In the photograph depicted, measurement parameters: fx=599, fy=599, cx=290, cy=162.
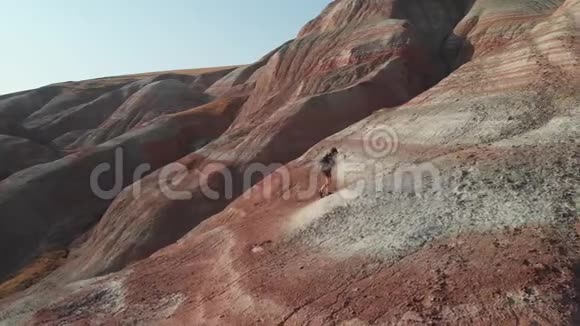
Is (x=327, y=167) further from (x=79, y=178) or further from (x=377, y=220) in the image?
(x=79, y=178)

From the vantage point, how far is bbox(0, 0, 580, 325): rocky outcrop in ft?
36.5

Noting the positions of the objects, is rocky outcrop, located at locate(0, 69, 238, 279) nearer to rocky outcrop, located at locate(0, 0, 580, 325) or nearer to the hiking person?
rocky outcrop, located at locate(0, 0, 580, 325)

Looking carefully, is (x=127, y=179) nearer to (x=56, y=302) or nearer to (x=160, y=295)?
(x=56, y=302)

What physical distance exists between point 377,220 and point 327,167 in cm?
474

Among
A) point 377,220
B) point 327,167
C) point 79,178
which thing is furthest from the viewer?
point 79,178

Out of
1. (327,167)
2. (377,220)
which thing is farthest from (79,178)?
(377,220)

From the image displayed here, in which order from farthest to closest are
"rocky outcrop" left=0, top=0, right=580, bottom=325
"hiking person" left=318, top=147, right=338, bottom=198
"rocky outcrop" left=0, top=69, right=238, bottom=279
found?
"rocky outcrop" left=0, top=69, right=238, bottom=279 → "hiking person" left=318, top=147, right=338, bottom=198 → "rocky outcrop" left=0, top=0, right=580, bottom=325

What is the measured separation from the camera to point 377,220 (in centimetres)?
1500

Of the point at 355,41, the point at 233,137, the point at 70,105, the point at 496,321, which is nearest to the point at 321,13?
the point at 355,41

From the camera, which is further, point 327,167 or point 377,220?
point 327,167

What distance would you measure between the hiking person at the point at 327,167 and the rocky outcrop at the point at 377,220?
310 mm

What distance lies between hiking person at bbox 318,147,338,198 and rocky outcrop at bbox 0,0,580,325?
12.2 inches

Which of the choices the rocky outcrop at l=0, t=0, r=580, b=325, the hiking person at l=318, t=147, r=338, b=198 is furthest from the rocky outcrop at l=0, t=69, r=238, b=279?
the hiking person at l=318, t=147, r=338, b=198

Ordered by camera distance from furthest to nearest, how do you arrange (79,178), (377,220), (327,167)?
(79,178)
(327,167)
(377,220)
